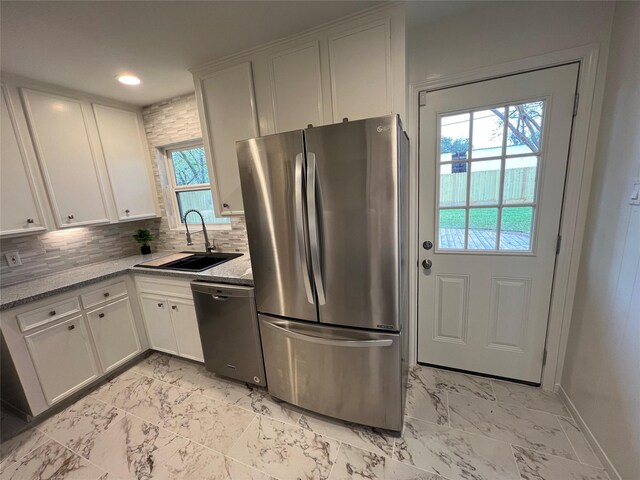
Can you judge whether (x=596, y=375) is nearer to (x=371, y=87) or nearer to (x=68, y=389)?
(x=371, y=87)

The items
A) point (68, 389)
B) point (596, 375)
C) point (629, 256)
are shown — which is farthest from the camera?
point (68, 389)

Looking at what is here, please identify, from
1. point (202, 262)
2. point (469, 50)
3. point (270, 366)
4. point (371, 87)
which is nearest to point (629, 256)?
point (469, 50)

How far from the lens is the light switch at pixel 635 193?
3.67ft

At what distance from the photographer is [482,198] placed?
1682mm

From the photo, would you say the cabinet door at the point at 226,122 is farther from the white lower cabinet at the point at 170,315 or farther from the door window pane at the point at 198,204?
the white lower cabinet at the point at 170,315

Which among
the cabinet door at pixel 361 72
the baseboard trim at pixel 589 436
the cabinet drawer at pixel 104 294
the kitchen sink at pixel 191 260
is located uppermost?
the cabinet door at pixel 361 72

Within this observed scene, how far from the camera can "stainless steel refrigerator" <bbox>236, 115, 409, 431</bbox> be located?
3.98 feet

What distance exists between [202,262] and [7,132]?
157cm

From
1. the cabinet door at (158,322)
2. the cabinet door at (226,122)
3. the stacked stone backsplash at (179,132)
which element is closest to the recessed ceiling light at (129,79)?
the stacked stone backsplash at (179,132)

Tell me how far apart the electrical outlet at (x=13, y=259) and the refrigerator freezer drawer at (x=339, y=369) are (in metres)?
2.04

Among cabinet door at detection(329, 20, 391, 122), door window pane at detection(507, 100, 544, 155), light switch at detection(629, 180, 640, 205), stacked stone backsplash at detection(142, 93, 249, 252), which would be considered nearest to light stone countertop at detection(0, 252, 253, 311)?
stacked stone backsplash at detection(142, 93, 249, 252)

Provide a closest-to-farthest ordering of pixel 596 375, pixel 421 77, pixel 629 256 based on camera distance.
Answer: pixel 629 256 < pixel 596 375 < pixel 421 77

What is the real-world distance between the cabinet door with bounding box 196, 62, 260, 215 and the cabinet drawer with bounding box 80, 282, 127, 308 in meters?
1.09

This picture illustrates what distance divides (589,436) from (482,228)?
1266 millimetres
